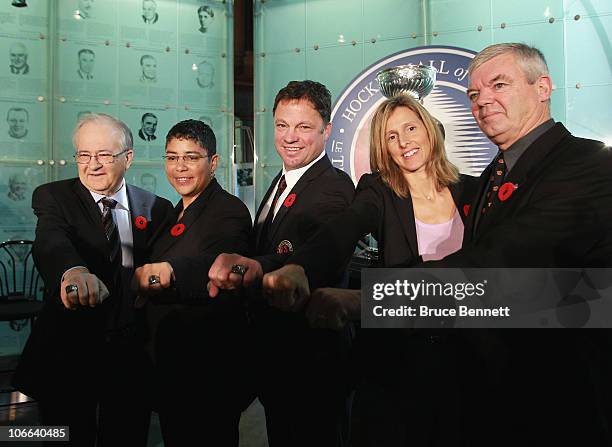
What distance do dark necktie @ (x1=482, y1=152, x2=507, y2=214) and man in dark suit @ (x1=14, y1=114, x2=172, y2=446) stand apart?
1087 mm

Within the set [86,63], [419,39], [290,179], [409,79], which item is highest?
[419,39]

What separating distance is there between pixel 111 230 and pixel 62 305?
0.88ft

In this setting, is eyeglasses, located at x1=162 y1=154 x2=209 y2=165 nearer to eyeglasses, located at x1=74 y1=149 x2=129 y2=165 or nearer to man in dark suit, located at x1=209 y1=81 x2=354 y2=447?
eyeglasses, located at x1=74 y1=149 x2=129 y2=165

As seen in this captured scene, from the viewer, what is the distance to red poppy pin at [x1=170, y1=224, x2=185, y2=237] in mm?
1707

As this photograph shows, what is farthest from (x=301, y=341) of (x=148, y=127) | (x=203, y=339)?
(x=148, y=127)

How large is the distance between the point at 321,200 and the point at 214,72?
A: 375 cm

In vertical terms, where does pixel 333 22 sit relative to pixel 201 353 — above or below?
above

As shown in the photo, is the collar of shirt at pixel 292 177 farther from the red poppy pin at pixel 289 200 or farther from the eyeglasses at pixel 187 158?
the eyeglasses at pixel 187 158

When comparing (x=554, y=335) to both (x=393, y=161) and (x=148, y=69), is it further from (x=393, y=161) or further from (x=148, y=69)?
(x=148, y=69)

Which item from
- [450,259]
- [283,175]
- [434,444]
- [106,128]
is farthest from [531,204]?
[106,128]

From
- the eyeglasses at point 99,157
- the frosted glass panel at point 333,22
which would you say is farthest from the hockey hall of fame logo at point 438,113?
the eyeglasses at point 99,157

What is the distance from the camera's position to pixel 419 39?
176 inches

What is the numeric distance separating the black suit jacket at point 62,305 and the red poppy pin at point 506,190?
1.12 meters

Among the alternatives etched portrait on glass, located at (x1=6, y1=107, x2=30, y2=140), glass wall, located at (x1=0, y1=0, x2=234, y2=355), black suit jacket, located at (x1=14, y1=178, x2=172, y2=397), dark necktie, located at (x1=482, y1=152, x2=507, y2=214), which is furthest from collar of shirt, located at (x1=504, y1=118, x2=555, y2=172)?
etched portrait on glass, located at (x1=6, y1=107, x2=30, y2=140)
